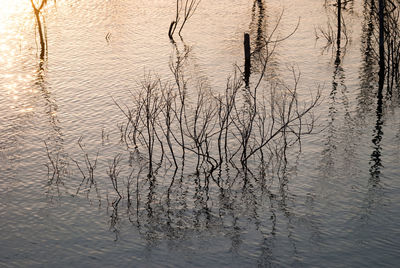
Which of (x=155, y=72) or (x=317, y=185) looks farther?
(x=155, y=72)

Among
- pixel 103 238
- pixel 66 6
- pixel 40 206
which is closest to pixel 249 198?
pixel 103 238

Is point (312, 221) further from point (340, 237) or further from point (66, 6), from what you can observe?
point (66, 6)

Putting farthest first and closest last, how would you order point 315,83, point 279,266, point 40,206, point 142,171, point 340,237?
point 315,83
point 142,171
point 40,206
point 340,237
point 279,266

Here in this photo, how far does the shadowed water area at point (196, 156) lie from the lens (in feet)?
81.3

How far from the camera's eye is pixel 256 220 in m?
26.5

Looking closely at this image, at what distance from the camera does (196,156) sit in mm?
32094

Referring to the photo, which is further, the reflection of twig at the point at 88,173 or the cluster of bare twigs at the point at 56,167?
the cluster of bare twigs at the point at 56,167

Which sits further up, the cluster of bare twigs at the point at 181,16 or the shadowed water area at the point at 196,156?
the cluster of bare twigs at the point at 181,16

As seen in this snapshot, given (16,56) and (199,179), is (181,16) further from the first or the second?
(199,179)

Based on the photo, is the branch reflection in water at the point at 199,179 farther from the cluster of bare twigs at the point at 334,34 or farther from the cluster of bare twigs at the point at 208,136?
the cluster of bare twigs at the point at 334,34

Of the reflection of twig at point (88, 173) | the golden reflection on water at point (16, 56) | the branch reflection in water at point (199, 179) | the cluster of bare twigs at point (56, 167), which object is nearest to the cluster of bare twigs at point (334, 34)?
the branch reflection in water at point (199, 179)

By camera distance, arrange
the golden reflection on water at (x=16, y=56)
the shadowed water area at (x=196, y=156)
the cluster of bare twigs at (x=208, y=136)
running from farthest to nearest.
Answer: the golden reflection on water at (x=16, y=56) < the cluster of bare twigs at (x=208, y=136) < the shadowed water area at (x=196, y=156)

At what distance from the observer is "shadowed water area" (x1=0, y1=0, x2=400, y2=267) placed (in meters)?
24.8

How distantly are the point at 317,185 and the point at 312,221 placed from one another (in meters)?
3.36
